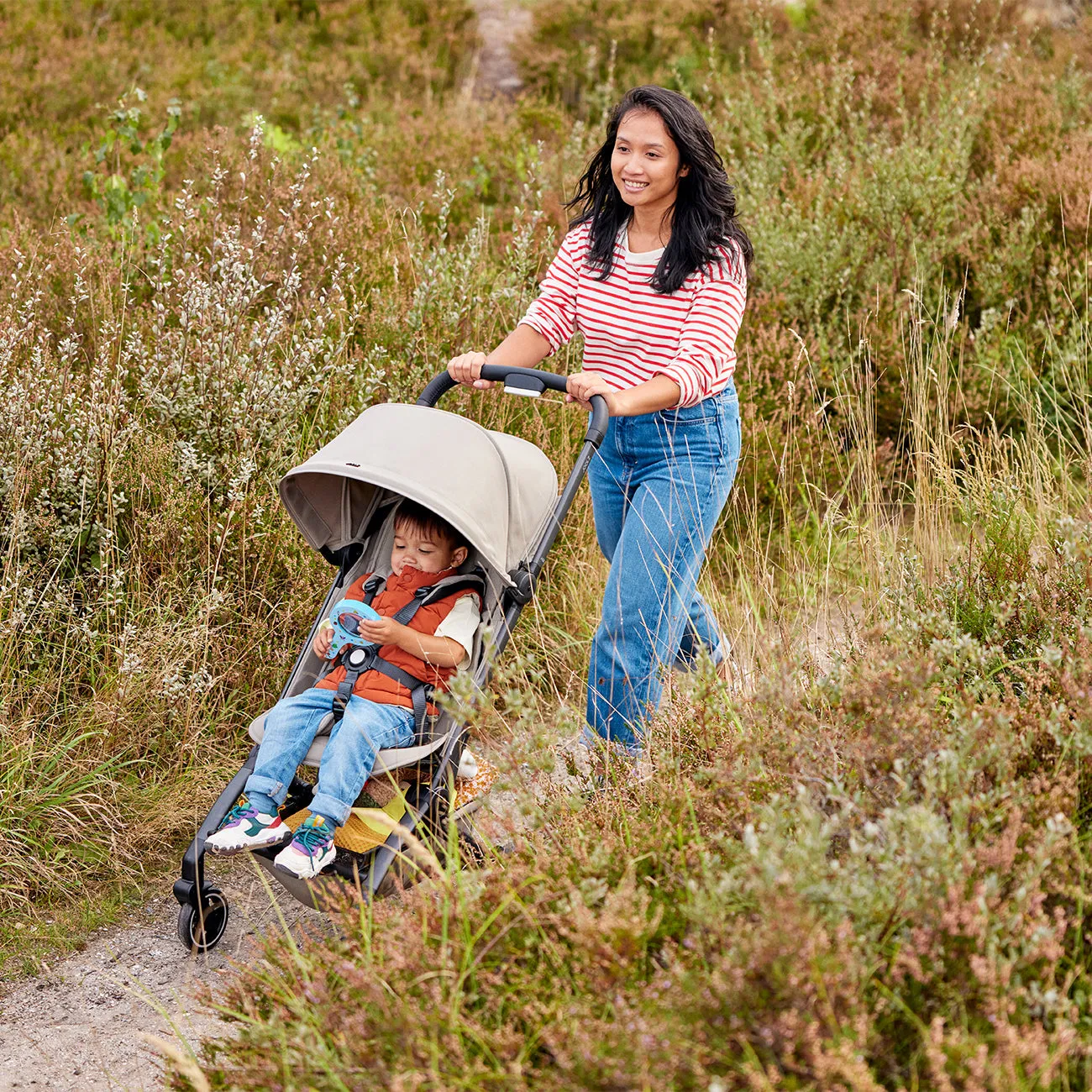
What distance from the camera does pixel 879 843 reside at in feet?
7.52

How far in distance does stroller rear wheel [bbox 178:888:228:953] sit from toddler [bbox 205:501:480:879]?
23 centimetres

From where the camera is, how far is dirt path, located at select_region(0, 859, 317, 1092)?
2811 mm

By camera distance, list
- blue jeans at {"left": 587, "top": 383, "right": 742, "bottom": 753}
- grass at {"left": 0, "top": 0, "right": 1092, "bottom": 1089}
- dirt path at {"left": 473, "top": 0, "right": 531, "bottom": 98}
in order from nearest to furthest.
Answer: grass at {"left": 0, "top": 0, "right": 1092, "bottom": 1089} < blue jeans at {"left": 587, "top": 383, "right": 742, "bottom": 753} < dirt path at {"left": 473, "top": 0, "right": 531, "bottom": 98}

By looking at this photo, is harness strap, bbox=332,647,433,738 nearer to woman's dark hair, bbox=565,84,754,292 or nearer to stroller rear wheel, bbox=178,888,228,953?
stroller rear wheel, bbox=178,888,228,953

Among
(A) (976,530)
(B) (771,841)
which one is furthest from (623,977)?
(A) (976,530)

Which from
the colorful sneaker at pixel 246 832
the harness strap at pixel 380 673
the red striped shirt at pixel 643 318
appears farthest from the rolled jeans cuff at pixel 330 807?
the red striped shirt at pixel 643 318

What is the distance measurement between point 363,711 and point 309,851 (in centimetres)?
39

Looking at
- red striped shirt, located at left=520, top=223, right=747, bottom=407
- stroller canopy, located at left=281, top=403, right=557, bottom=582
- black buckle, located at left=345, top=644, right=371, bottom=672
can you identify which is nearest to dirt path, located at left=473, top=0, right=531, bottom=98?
red striped shirt, located at left=520, top=223, right=747, bottom=407

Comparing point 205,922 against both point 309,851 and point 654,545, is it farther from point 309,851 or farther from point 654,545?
point 654,545

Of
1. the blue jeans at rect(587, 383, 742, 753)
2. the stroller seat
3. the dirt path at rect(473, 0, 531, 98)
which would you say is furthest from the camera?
the dirt path at rect(473, 0, 531, 98)

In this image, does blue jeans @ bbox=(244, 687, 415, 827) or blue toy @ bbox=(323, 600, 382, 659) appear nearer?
blue jeans @ bbox=(244, 687, 415, 827)

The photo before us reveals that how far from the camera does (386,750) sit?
310cm

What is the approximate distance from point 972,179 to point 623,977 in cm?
609

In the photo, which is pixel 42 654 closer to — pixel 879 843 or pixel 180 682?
pixel 180 682
